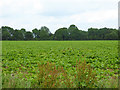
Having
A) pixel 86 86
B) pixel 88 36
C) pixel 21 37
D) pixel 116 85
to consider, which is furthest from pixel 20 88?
pixel 88 36

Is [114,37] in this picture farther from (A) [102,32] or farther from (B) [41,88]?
(B) [41,88]

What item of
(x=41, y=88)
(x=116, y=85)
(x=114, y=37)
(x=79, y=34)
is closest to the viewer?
(x=41, y=88)

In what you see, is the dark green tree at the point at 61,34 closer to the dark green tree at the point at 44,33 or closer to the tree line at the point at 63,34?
the tree line at the point at 63,34

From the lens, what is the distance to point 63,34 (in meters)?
78.6

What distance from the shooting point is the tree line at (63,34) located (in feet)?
249

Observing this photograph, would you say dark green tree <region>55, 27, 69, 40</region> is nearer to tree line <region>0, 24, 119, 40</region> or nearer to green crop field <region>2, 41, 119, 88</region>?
tree line <region>0, 24, 119, 40</region>

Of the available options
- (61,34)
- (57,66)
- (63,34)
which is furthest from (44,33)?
(57,66)

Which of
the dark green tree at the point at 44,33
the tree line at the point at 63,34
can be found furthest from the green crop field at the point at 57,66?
the dark green tree at the point at 44,33

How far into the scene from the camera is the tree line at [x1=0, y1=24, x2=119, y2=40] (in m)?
75.8

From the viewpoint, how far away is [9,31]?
77.4 metres

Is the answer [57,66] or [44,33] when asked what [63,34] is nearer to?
[44,33]

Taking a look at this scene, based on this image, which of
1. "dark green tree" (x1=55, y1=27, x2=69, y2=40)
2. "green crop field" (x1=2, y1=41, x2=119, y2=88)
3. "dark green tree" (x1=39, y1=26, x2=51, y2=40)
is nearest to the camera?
"green crop field" (x1=2, y1=41, x2=119, y2=88)

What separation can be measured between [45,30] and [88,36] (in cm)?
2714

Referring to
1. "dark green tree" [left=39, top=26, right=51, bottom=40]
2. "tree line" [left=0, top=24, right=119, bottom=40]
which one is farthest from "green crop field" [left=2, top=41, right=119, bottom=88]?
"dark green tree" [left=39, top=26, right=51, bottom=40]
